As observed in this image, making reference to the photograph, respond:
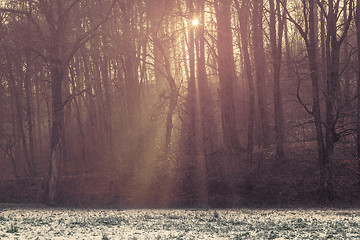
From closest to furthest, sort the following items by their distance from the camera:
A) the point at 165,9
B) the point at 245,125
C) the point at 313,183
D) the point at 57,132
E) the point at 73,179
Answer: the point at 313,183 → the point at 57,132 → the point at 165,9 → the point at 73,179 → the point at 245,125

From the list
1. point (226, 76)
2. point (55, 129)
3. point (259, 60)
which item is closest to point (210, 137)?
point (226, 76)

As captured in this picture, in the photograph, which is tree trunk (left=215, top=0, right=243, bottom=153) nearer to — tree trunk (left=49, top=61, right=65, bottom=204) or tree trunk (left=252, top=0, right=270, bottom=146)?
tree trunk (left=252, top=0, right=270, bottom=146)

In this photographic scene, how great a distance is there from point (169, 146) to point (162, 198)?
8.37 ft

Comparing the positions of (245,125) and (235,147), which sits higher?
(245,125)

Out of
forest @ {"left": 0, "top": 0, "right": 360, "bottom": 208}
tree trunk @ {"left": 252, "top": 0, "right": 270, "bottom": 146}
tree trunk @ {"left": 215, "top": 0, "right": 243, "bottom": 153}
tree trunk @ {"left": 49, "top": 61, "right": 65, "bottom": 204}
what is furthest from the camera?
tree trunk @ {"left": 215, "top": 0, "right": 243, "bottom": 153}

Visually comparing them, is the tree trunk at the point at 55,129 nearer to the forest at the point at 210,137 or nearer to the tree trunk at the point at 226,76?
the forest at the point at 210,137

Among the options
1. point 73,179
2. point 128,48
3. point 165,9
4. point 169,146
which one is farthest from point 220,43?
point 73,179

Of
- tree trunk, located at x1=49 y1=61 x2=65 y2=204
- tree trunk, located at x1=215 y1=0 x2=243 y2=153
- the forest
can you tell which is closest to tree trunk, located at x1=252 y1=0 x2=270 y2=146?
the forest

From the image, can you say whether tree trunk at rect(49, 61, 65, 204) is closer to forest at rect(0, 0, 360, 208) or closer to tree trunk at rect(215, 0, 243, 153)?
forest at rect(0, 0, 360, 208)

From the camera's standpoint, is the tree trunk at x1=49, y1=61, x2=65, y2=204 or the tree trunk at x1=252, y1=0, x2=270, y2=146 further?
the tree trunk at x1=252, y1=0, x2=270, y2=146

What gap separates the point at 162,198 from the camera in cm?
1880

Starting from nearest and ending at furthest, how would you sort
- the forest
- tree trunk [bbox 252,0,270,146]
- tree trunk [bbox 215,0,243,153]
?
1. the forest
2. tree trunk [bbox 252,0,270,146]
3. tree trunk [bbox 215,0,243,153]

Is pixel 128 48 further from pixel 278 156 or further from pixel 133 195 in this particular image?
pixel 278 156

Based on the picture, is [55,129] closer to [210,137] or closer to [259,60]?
[210,137]
